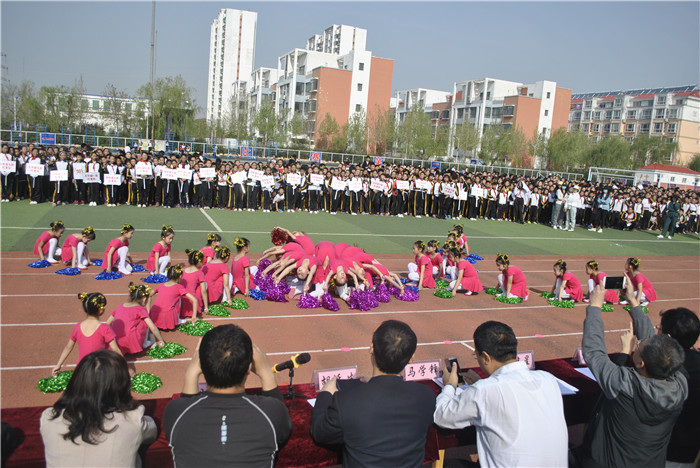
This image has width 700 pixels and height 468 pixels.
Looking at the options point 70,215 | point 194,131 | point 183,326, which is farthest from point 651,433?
point 194,131

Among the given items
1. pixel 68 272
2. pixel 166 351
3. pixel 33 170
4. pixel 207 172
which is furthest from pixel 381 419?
pixel 33 170

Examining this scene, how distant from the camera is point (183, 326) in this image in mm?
7637

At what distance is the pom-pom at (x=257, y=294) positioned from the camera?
946 centimetres

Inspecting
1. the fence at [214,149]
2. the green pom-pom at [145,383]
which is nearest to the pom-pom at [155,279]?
the green pom-pom at [145,383]

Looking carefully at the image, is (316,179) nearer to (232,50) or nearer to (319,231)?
(319,231)

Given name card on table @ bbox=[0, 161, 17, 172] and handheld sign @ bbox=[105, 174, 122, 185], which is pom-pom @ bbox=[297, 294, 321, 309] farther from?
name card on table @ bbox=[0, 161, 17, 172]

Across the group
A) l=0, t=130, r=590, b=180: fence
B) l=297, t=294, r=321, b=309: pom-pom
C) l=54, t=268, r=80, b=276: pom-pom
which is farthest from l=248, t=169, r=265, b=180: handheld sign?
l=297, t=294, r=321, b=309: pom-pom

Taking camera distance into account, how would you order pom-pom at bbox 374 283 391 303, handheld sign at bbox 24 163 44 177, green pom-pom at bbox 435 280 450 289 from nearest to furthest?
pom-pom at bbox 374 283 391 303
green pom-pom at bbox 435 280 450 289
handheld sign at bbox 24 163 44 177

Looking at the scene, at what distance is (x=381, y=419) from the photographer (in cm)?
282

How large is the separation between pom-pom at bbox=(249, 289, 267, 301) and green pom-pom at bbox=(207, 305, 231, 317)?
987 mm

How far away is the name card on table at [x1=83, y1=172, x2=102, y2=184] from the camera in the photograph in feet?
58.0

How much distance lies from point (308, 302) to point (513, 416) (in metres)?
6.62

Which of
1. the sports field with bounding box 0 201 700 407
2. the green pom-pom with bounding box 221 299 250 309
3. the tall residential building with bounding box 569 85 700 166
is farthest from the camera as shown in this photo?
the tall residential building with bounding box 569 85 700 166

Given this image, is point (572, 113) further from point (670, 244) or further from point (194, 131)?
point (670, 244)
